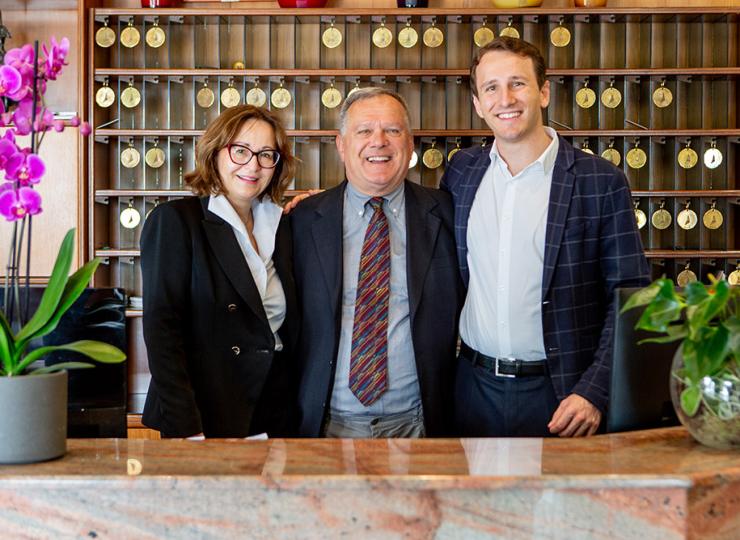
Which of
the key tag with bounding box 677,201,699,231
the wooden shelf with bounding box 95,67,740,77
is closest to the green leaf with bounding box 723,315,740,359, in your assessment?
the wooden shelf with bounding box 95,67,740,77

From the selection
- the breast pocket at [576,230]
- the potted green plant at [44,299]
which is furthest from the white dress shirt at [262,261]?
the potted green plant at [44,299]

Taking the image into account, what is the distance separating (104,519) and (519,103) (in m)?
1.54

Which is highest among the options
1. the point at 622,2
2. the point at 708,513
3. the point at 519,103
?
the point at 622,2

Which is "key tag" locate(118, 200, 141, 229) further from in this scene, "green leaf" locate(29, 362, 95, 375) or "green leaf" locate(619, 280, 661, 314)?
"green leaf" locate(619, 280, 661, 314)

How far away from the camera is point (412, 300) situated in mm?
2418

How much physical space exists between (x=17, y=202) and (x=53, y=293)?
0.16m

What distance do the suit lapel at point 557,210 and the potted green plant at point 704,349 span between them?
74cm

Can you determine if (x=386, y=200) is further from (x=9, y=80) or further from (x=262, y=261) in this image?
(x=9, y=80)

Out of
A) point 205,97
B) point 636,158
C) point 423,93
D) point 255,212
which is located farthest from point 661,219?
point 255,212

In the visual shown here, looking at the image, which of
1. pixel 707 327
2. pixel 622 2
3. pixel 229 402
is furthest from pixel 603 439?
pixel 622 2

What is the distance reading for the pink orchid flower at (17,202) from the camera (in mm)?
1424

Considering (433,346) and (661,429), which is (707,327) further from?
(433,346)

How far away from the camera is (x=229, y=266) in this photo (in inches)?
91.6

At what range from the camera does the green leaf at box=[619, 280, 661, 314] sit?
61.4 inches
